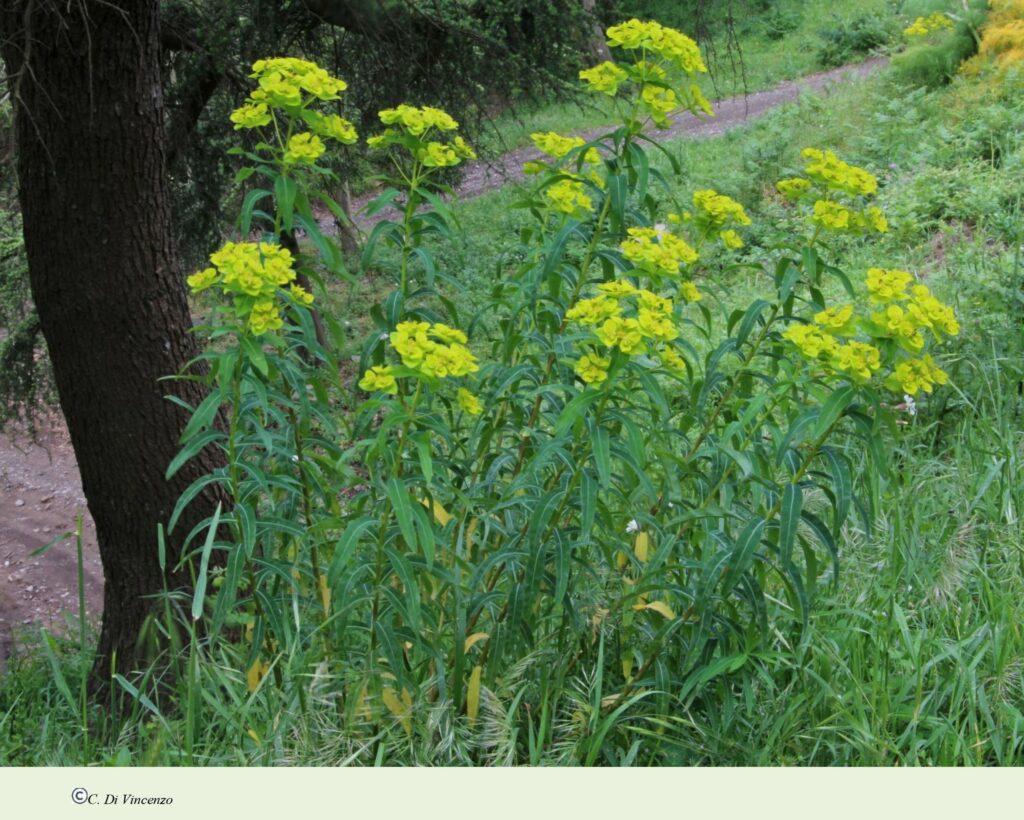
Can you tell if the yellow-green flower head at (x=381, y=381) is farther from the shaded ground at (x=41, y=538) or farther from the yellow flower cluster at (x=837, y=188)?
the shaded ground at (x=41, y=538)

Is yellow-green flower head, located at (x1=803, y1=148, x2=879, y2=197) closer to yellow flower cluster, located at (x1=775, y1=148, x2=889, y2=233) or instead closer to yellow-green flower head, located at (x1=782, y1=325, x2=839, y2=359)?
yellow flower cluster, located at (x1=775, y1=148, x2=889, y2=233)

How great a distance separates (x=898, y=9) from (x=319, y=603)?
15.6 meters

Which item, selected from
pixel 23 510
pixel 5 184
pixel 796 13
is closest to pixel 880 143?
pixel 5 184

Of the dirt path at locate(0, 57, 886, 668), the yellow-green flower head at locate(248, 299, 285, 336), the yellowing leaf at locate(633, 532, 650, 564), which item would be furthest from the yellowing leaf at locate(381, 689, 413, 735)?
the dirt path at locate(0, 57, 886, 668)

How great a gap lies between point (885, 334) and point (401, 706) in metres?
1.34

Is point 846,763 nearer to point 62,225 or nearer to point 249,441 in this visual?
point 249,441

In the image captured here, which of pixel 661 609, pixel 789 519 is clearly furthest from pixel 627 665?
pixel 789 519

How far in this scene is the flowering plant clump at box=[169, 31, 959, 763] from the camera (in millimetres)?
2057

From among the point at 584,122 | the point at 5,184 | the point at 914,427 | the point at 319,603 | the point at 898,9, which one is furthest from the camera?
the point at 584,122

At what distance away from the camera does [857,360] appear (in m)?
1.94

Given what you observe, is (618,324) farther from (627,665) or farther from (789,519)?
(627,665)

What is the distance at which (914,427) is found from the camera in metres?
4.08

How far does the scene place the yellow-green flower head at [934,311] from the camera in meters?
2.01

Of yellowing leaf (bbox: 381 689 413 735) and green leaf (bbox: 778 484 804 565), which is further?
yellowing leaf (bbox: 381 689 413 735)
